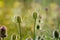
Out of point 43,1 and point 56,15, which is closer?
point 56,15

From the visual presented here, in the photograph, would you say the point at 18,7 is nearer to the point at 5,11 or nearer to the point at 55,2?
the point at 5,11

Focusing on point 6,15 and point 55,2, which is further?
point 55,2

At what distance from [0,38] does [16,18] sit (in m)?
0.14

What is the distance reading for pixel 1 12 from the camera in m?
1.98

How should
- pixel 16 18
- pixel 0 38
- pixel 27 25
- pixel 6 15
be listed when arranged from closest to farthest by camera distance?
1. pixel 0 38
2. pixel 16 18
3. pixel 27 25
4. pixel 6 15

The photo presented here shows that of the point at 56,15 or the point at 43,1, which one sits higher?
the point at 43,1

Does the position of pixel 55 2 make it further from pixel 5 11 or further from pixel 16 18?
pixel 16 18

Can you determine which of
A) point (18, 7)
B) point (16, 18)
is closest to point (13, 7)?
point (18, 7)

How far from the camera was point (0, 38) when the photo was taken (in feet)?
2.43

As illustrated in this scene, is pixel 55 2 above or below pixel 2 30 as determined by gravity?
above

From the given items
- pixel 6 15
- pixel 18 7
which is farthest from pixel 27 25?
pixel 18 7

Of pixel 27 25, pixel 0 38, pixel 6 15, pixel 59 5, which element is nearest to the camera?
pixel 0 38

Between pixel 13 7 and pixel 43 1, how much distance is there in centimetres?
32

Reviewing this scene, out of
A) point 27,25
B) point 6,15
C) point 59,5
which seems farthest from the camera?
point 59,5
